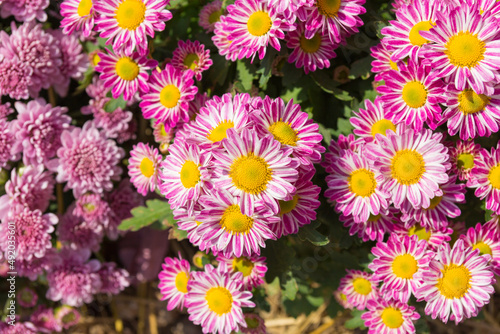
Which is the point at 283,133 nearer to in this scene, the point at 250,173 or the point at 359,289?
the point at 250,173

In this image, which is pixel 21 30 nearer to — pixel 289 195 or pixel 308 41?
pixel 308 41

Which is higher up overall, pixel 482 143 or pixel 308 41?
pixel 308 41

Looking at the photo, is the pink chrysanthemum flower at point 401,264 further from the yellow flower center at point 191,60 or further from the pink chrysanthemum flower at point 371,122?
the yellow flower center at point 191,60

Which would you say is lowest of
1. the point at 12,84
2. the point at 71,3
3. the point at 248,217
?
the point at 12,84

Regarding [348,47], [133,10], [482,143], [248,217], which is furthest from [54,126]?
[482,143]

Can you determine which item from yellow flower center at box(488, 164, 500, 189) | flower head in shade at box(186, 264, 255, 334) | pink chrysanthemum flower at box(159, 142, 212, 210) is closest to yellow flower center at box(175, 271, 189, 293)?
flower head in shade at box(186, 264, 255, 334)

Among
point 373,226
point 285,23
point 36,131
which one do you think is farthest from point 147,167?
point 373,226

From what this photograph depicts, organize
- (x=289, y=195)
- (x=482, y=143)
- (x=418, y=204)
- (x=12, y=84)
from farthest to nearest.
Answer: (x=12, y=84) < (x=482, y=143) < (x=418, y=204) < (x=289, y=195)

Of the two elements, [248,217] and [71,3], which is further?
[71,3]
